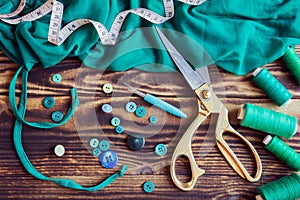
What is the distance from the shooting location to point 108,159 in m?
0.97

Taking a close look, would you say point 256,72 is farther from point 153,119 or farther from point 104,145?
point 104,145

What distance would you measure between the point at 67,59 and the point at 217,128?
42 centimetres

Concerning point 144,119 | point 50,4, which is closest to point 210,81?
point 144,119

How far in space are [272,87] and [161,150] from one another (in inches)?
12.4

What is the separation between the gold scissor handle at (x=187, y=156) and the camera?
3.17 ft

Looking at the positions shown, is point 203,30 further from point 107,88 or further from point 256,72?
point 107,88

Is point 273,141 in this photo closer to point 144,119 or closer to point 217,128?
point 217,128

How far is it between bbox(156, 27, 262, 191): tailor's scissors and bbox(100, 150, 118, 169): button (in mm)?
138

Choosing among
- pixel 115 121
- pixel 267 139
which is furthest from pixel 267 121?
pixel 115 121

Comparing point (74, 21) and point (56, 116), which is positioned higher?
point (74, 21)

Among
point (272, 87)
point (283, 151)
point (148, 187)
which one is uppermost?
point (272, 87)

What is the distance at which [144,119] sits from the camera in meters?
1.01

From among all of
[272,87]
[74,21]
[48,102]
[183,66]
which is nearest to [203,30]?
[183,66]

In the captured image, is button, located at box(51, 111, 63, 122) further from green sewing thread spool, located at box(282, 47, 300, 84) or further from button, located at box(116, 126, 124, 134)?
green sewing thread spool, located at box(282, 47, 300, 84)
